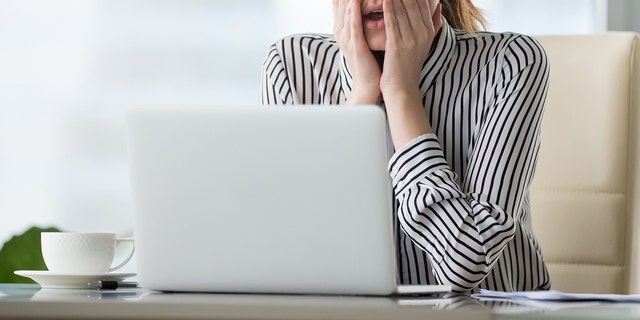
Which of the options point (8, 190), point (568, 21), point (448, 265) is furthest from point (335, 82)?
point (8, 190)

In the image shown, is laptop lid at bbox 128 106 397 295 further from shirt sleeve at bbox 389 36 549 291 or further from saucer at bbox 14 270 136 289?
shirt sleeve at bbox 389 36 549 291

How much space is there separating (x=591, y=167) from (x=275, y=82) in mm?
622

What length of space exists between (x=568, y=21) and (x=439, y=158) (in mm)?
1240

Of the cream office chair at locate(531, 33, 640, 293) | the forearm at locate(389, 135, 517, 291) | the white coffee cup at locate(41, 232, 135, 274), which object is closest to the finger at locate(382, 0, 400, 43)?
the forearm at locate(389, 135, 517, 291)

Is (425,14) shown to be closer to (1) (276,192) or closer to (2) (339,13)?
(2) (339,13)

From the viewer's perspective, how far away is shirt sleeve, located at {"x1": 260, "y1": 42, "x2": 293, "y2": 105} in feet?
5.22

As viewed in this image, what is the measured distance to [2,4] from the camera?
100 inches

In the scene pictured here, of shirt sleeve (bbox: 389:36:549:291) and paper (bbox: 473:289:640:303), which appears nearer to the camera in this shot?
paper (bbox: 473:289:640:303)

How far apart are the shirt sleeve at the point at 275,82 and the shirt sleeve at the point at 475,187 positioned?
31 centimetres

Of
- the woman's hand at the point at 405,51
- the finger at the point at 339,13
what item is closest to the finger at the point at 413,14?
the woman's hand at the point at 405,51

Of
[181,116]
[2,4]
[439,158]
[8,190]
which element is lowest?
[8,190]

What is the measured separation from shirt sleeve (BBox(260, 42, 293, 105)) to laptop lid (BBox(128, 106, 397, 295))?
714 millimetres

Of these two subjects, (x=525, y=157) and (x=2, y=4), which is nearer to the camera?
(x=525, y=157)

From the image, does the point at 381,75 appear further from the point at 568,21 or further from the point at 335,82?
the point at 568,21
